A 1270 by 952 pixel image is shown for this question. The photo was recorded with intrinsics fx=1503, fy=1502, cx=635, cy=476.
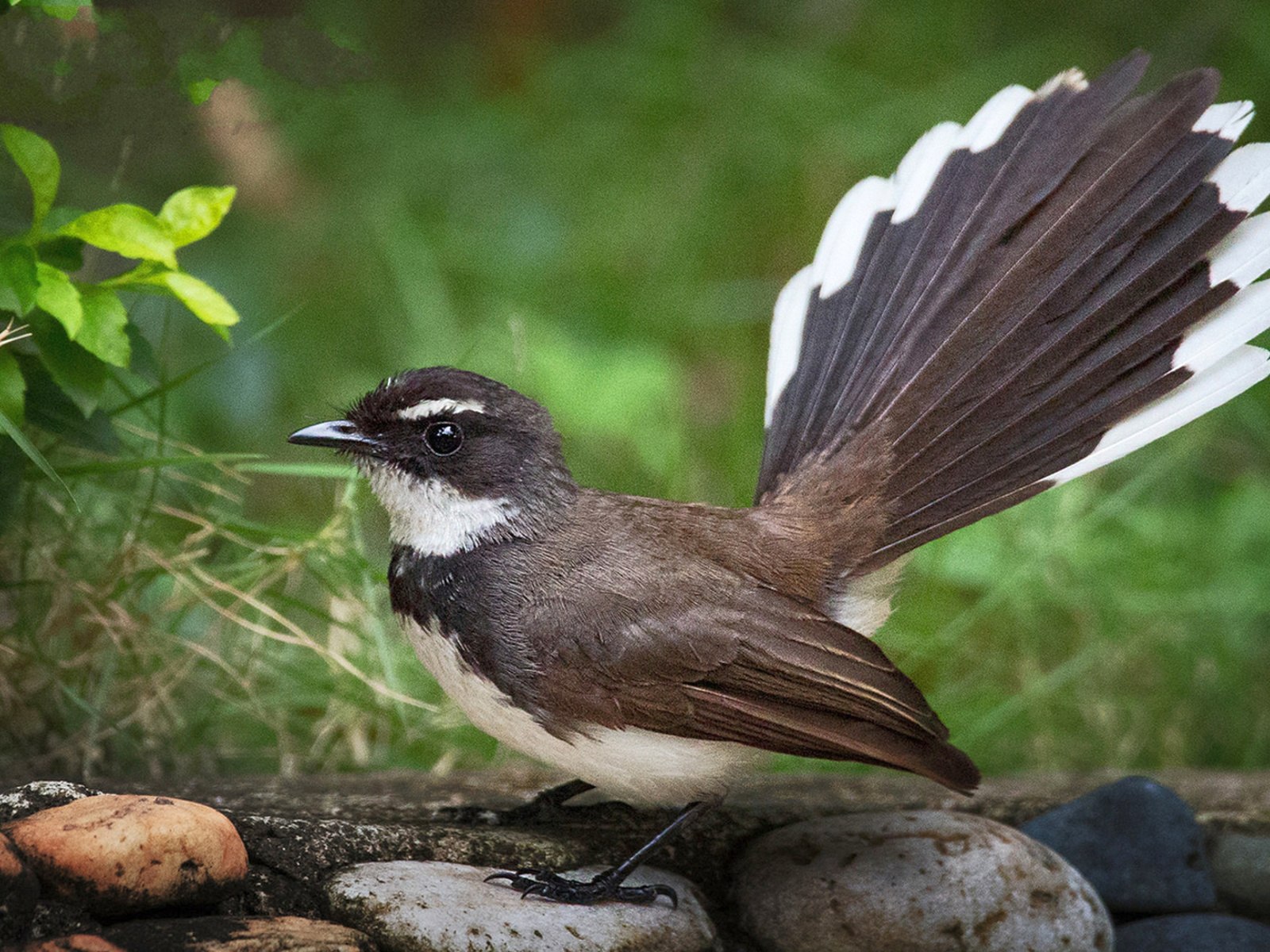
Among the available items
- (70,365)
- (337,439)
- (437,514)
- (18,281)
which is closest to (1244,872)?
(437,514)

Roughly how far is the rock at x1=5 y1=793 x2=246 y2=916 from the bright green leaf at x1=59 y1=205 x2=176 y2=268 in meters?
1.31

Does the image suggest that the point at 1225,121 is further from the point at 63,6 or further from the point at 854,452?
the point at 63,6

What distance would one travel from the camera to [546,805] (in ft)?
13.0

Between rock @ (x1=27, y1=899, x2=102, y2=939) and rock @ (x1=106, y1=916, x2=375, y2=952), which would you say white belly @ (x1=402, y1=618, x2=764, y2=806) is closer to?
rock @ (x1=106, y1=916, x2=375, y2=952)

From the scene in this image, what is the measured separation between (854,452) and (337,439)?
52.8 inches

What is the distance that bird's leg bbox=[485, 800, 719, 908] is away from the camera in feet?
10.9

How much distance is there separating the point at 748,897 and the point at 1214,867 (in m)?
1.47

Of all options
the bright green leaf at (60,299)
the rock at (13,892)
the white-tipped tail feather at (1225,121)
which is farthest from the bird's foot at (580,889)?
the white-tipped tail feather at (1225,121)

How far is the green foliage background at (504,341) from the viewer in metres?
4.39

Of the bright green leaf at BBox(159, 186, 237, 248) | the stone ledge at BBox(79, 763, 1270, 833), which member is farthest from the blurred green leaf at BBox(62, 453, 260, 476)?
the stone ledge at BBox(79, 763, 1270, 833)

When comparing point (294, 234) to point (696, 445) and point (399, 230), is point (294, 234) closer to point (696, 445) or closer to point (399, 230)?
point (399, 230)

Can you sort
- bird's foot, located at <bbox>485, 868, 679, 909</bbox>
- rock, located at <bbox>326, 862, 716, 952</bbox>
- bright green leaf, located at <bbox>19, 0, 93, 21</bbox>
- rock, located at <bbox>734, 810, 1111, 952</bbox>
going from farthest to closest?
rock, located at <bbox>734, 810, 1111, 952</bbox> → bird's foot, located at <bbox>485, 868, 679, 909</bbox> → bright green leaf, located at <bbox>19, 0, 93, 21</bbox> → rock, located at <bbox>326, 862, 716, 952</bbox>

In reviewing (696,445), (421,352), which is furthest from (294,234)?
(696,445)

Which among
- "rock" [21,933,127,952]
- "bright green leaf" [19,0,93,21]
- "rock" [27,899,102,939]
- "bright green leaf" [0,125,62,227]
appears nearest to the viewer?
"rock" [21,933,127,952]
